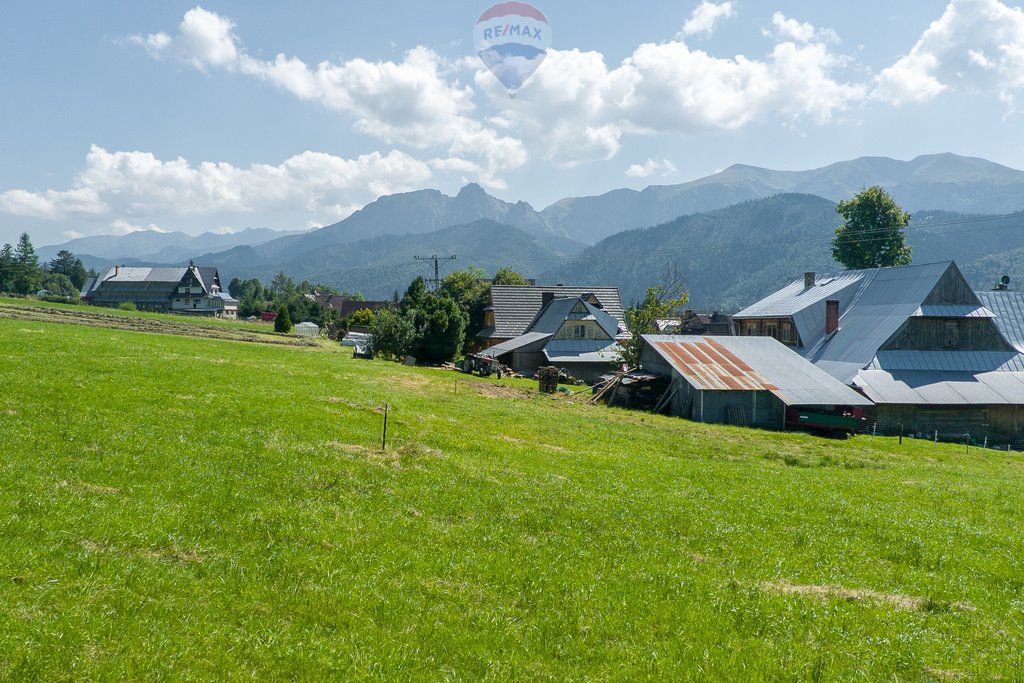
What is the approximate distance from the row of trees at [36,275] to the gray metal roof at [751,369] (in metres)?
91.7

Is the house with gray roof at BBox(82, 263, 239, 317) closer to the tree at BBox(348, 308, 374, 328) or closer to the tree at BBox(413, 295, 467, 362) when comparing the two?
the tree at BBox(348, 308, 374, 328)

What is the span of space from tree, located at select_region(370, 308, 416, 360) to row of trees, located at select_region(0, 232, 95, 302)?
61681 millimetres

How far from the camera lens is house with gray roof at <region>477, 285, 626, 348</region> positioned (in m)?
78.8

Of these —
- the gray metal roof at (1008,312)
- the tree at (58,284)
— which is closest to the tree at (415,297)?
the gray metal roof at (1008,312)

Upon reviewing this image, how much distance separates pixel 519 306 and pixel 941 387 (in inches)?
1857

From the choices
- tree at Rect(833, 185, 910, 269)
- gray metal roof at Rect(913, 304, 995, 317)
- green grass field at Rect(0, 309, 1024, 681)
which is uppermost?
tree at Rect(833, 185, 910, 269)

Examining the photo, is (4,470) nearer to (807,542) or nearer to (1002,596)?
(807,542)

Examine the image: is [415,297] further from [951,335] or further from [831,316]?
[951,335]

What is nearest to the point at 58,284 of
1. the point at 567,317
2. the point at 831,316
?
the point at 567,317

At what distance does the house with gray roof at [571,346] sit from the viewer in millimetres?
64875

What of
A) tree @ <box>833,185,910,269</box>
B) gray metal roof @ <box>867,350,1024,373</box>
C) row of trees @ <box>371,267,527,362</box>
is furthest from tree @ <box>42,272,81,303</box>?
gray metal roof @ <box>867,350,1024,373</box>

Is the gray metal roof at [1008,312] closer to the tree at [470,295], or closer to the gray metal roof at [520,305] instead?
the gray metal roof at [520,305]

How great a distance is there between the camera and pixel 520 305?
81438mm

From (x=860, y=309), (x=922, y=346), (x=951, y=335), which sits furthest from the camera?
(x=860, y=309)
